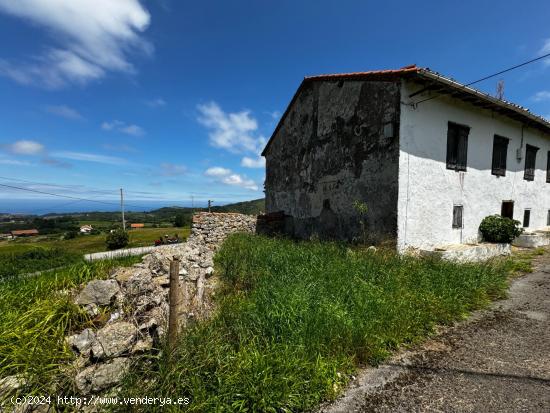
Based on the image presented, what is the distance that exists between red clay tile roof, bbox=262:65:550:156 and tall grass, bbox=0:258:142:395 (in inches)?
356

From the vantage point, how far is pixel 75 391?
2.60 m

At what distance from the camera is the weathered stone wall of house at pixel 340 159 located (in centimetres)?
838

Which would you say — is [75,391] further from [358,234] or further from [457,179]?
[457,179]

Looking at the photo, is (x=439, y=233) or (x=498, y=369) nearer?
(x=498, y=369)

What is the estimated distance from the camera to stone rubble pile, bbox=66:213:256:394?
9.18 feet

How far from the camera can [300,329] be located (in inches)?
135

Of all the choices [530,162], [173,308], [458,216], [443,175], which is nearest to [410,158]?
[443,175]

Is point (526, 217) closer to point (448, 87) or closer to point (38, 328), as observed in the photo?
point (448, 87)

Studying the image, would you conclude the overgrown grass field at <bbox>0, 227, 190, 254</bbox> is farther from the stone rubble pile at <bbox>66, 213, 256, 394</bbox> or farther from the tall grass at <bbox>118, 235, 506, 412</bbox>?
the tall grass at <bbox>118, 235, 506, 412</bbox>

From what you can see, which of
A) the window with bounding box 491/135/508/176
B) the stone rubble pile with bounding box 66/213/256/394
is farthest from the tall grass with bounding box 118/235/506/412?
the window with bounding box 491/135/508/176

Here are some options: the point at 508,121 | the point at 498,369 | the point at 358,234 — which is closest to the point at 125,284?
the point at 498,369

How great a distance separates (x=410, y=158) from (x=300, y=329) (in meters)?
6.82

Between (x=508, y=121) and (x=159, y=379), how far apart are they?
14.7 meters

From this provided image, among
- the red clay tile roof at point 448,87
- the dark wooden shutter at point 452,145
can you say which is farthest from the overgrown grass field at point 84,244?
the dark wooden shutter at point 452,145
